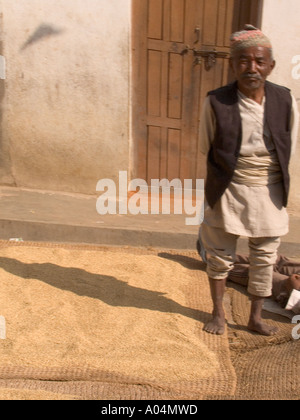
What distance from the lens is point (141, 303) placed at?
12.6 ft

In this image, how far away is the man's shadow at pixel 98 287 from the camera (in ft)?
12.5

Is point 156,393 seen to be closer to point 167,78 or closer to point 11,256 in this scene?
point 11,256

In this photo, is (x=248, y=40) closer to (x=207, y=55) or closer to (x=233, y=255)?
(x=233, y=255)

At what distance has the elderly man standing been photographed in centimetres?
315

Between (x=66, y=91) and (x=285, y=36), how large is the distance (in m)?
2.27

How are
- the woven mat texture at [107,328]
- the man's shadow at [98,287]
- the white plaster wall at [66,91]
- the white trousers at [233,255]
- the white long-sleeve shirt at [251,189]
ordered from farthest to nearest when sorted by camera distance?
the white plaster wall at [66,91] → the man's shadow at [98,287] → the white trousers at [233,255] → the white long-sleeve shirt at [251,189] → the woven mat texture at [107,328]

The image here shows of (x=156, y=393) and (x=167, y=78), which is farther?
(x=167, y=78)

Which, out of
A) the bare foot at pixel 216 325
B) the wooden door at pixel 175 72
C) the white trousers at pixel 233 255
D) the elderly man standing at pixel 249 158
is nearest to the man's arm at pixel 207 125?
the elderly man standing at pixel 249 158

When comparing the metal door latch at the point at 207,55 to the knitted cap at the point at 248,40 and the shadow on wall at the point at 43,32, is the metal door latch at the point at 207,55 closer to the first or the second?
the shadow on wall at the point at 43,32

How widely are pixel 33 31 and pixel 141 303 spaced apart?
3.27 metres

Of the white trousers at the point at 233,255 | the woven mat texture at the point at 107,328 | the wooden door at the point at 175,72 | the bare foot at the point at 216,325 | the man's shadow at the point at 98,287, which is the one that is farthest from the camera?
the wooden door at the point at 175,72

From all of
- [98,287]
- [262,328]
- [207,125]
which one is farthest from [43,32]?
[262,328]

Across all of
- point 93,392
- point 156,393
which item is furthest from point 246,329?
point 93,392

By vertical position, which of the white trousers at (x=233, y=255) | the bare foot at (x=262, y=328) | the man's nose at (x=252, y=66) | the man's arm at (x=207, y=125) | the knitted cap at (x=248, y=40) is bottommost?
the bare foot at (x=262, y=328)
